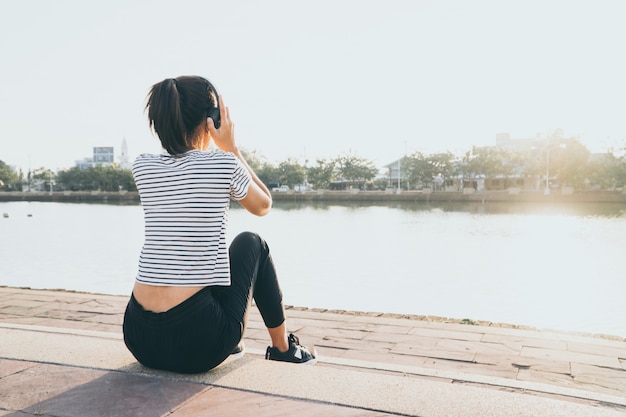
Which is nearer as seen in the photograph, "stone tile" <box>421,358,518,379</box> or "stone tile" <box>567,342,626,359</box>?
"stone tile" <box>421,358,518,379</box>

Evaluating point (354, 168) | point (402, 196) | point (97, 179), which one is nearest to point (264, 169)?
point (354, 168)

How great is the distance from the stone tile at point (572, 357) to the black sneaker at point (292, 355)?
1282 millimetres

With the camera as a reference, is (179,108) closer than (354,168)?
Yes

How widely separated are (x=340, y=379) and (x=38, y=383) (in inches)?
35.9

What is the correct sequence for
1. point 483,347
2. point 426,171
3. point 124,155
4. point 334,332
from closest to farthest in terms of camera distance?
point 483,347, point 334,332, point 426,171, point 124,155

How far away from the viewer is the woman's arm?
1669 mm

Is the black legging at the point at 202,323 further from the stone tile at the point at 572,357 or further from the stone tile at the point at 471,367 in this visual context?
the stone tile at the point at 572,357

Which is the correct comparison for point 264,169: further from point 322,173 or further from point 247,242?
point 247,242

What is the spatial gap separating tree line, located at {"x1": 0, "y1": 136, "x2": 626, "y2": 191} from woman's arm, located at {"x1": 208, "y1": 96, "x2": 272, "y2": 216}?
3254 cm

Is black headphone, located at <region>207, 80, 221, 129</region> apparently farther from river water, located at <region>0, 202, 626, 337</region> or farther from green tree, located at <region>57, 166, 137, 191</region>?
green tree, located at <region>57, 166, 137, 191</region>

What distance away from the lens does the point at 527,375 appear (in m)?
2.41

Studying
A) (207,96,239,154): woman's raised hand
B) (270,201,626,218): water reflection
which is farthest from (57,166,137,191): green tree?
(207,96,239,154): woman's raised hand

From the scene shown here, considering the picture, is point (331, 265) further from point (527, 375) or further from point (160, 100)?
point (160, 100)

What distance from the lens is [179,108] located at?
164cm
